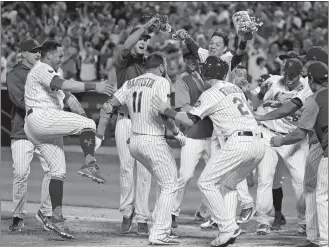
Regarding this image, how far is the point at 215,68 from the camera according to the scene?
9703mm

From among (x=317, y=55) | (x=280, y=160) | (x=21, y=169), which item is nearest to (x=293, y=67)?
(x=317, y=55)

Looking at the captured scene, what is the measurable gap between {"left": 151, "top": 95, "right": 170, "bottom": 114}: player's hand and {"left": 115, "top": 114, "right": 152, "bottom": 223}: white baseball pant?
1.15m

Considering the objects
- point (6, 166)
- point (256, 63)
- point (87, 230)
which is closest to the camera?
point (87, 230)

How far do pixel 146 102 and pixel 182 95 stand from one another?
1701 mm

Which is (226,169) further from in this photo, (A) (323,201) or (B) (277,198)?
(B) (277,198)

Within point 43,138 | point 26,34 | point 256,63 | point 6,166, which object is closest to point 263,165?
point 43,138

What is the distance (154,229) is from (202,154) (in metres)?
2.20

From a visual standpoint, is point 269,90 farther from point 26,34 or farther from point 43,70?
point 26,34

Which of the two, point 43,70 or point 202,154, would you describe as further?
point 202,154

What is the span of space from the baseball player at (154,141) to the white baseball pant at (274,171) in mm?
1560

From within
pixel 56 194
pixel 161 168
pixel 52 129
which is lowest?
pixel 56 194

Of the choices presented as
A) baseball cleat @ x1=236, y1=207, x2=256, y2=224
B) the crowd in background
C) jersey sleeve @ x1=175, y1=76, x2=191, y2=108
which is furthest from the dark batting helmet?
the crowd in background

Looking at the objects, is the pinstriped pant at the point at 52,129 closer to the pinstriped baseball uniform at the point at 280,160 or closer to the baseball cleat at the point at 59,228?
the baseball cleat at the point at 59,228

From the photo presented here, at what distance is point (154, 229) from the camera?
32.0 ft
